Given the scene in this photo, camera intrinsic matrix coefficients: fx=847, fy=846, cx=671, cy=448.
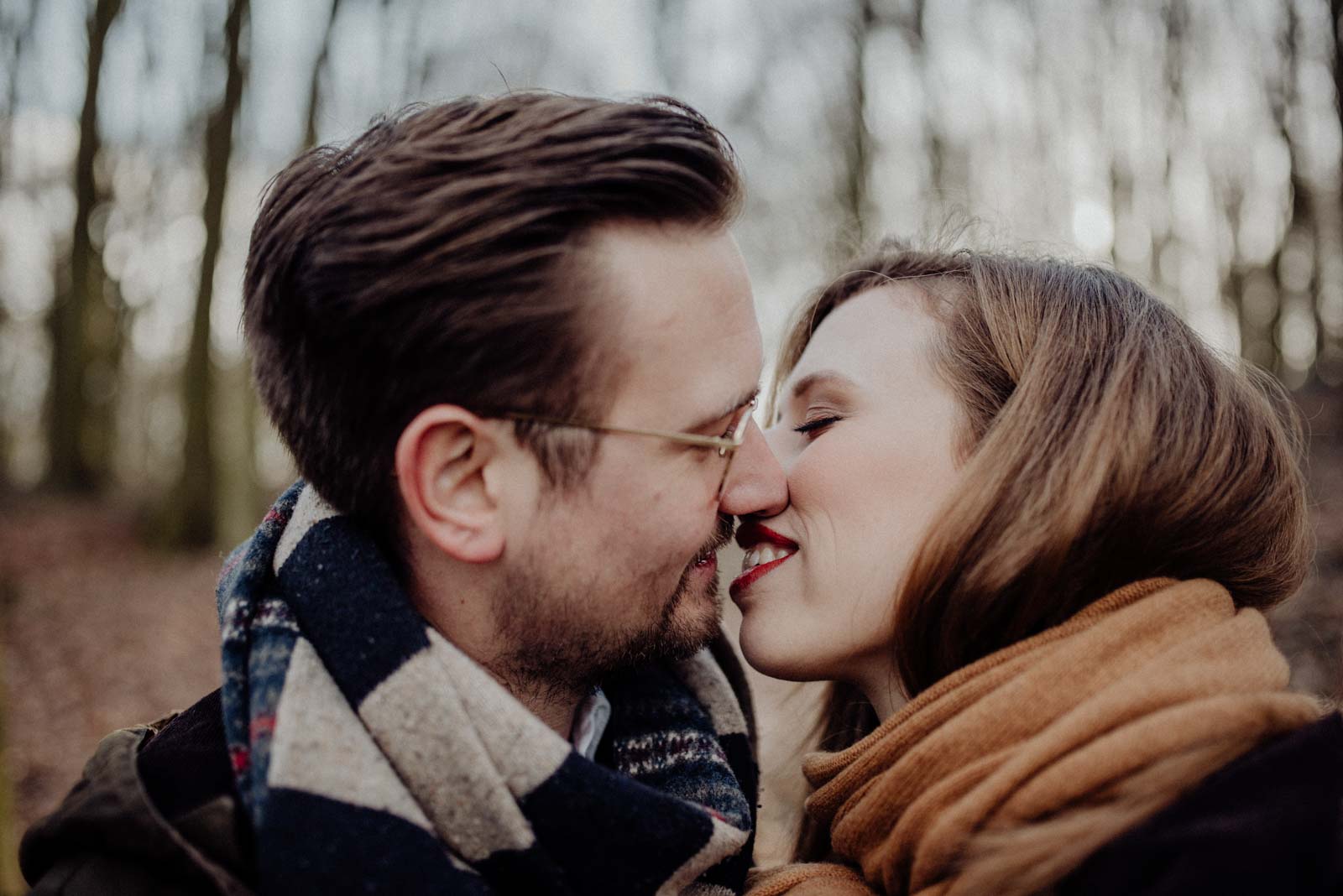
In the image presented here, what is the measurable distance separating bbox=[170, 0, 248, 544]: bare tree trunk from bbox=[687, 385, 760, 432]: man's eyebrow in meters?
11.1

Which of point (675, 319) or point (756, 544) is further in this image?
point (756, 544)

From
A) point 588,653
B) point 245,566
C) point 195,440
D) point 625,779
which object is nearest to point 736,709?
point 588,653

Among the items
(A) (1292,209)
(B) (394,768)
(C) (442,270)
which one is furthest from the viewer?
(A) (1292,209)

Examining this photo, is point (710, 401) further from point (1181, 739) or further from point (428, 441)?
point (1181, 739)

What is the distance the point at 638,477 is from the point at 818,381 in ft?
2.02

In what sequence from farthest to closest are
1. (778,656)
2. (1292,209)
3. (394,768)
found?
1. (1292,209)
2. (778,656)
3. (394,768)

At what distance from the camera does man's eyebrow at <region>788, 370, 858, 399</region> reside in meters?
2.21

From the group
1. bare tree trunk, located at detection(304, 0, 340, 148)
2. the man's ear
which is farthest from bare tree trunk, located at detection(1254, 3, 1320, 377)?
the man's ear

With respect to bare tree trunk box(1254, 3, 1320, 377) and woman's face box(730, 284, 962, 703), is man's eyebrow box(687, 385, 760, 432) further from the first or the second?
bare tree trunk box(1254, 3, 1320, 377)

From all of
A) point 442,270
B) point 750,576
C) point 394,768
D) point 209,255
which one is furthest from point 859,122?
point 394,768

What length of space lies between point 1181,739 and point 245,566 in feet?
6.02

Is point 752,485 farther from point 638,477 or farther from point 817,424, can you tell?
point 638,477

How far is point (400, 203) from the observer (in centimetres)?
178

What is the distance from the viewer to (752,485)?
7.20 feet
